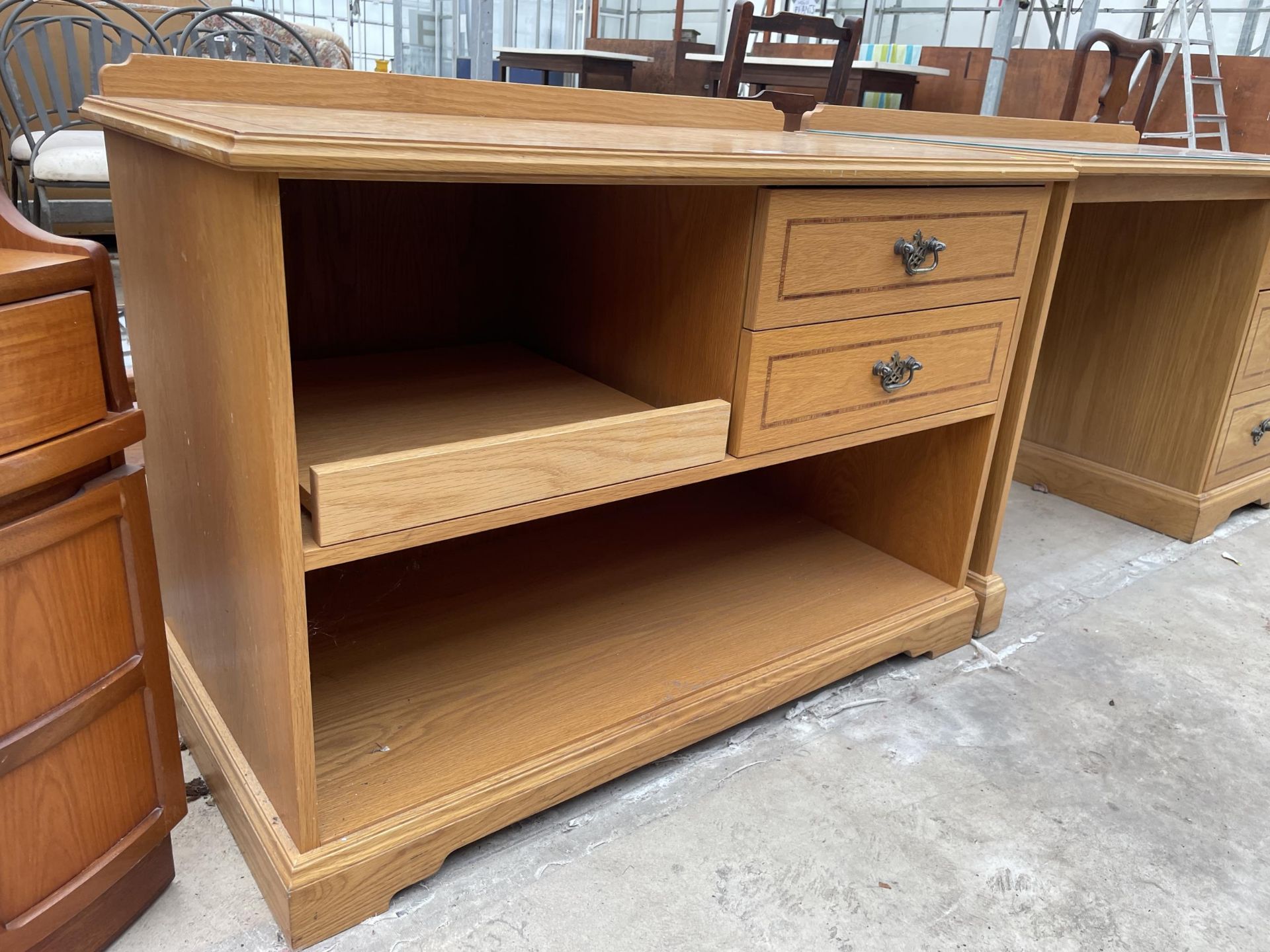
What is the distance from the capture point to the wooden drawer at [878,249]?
3.05 feet

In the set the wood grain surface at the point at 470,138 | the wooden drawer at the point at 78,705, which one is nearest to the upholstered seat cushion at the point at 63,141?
the wood grain surface at the point at 470,138

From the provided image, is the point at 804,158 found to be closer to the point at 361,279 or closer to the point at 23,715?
the point at 361,279

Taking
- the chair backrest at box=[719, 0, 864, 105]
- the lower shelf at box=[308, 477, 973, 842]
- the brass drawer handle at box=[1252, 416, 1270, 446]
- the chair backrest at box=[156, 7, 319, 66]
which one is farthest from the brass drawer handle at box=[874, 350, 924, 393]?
the chair backrest at box=[719, 0, 864, 105]

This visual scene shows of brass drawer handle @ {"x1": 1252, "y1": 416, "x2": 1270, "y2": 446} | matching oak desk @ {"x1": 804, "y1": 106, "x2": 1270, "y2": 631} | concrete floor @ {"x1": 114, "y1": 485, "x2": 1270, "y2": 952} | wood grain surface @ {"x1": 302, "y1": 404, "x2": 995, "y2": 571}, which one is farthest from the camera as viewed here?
brass drawer handle @ {"x1": 1252, "y1": 416, "x2": 1270, "y2": 446}

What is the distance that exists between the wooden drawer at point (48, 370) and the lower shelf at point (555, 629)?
440 mm

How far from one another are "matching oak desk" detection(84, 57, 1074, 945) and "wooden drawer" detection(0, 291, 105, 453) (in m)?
0.10

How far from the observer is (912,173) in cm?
99

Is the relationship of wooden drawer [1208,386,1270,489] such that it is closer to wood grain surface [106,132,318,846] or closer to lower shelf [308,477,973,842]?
lower shelf [308,477,973,842]

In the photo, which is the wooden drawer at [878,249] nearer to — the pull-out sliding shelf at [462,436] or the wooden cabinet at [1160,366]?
the pull-out sliding shelf at [462,436]

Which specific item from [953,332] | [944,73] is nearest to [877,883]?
[953,332]

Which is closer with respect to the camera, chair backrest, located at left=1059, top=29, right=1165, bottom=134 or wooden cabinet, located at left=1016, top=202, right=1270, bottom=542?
wooden cabinet, located at left=1016, top=202, right=1270, bottom=542

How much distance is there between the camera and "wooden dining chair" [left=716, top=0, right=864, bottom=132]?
3342mm

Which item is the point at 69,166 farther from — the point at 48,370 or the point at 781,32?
the point at 781,32

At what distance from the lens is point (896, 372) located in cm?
110
